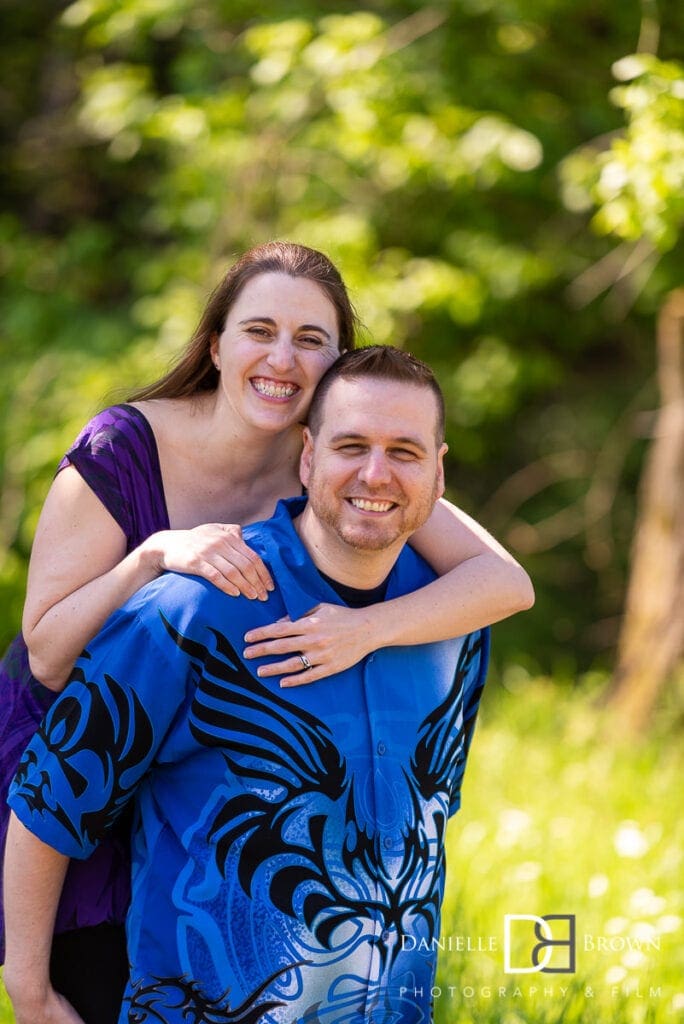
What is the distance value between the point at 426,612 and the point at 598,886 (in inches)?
79.2

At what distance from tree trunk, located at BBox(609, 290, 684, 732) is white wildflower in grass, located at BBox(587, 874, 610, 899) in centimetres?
220

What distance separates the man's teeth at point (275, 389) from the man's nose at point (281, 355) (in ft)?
0.16

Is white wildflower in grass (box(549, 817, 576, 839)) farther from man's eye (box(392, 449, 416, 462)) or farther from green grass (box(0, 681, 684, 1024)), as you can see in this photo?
man's eye (box(392, 449, 416, 462))

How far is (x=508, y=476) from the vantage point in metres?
8.82

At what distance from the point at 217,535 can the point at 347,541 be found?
24 centimetres

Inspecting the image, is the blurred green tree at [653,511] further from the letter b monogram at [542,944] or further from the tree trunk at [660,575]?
the letter b monogram at [542,944]

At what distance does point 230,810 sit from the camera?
2.19 metres

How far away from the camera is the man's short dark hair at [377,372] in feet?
7.64

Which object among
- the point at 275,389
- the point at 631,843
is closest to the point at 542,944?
the point at 631,843

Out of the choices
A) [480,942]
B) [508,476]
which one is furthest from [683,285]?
[480,942]

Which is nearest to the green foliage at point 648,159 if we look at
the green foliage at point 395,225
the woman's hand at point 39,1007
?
the green foliage at point 395,225

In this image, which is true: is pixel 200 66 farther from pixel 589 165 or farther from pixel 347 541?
pixel 347 541

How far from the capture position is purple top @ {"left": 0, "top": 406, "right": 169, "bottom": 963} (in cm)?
241

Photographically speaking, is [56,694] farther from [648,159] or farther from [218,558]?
[648,159]
